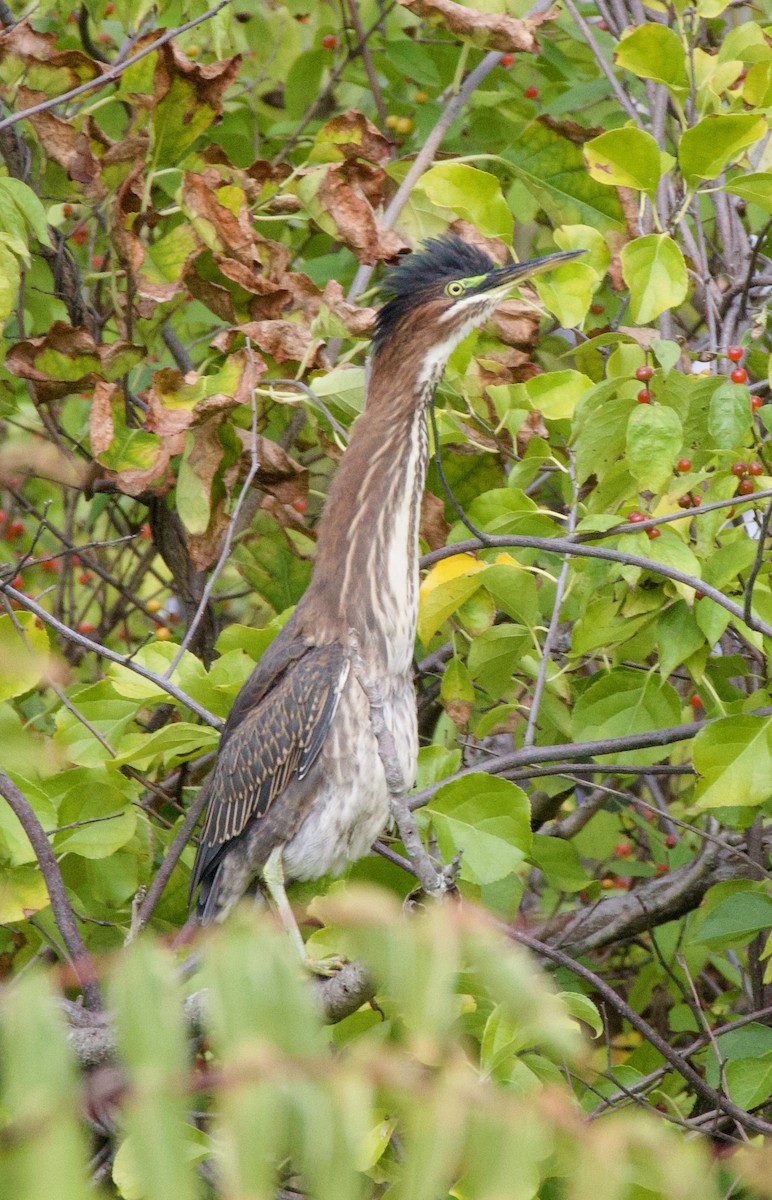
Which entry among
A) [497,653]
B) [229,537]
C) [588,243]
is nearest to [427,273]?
[588,243]

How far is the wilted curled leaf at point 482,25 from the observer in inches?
114

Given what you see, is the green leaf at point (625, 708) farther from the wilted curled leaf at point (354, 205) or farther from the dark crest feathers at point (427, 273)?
the wilted curled leaf at point (354, 205)

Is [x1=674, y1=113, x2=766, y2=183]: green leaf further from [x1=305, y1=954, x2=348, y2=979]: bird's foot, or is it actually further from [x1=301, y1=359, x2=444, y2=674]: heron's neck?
[x1=305, y1=954, x2=348, y2=979]: bird's foot

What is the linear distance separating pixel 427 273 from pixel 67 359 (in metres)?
0.78

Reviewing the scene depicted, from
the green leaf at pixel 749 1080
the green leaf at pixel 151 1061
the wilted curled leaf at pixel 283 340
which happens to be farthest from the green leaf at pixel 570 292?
the green leaf at pixel 151 1061

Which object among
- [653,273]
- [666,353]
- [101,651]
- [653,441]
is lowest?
[101,651]

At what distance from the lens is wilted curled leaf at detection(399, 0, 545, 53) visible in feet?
9.46

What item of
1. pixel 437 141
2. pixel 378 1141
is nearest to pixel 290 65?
pixel 437 141

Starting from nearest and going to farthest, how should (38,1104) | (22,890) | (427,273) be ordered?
(38,1104), (22,890), (427,273)

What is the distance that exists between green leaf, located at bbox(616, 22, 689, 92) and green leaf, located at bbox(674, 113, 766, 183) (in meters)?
0.22

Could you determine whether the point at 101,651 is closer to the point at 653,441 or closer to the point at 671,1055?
the point at 653,441

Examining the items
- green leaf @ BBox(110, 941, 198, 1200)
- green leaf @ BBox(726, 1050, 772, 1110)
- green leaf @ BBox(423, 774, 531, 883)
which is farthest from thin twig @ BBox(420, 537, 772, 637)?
green leaf @ BBox(110, 941, 198, 1200)

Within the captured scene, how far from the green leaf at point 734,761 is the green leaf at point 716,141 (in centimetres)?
93

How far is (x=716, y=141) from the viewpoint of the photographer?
2.41 metres
